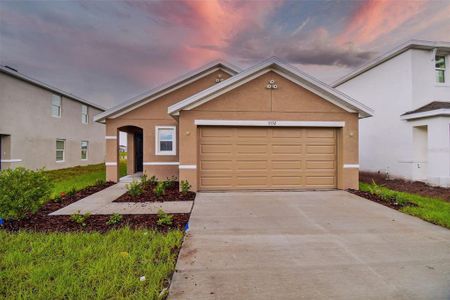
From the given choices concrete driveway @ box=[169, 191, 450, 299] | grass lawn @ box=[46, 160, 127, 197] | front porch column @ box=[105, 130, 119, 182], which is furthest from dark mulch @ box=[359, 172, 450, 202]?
grass lawn @ box=[46, 160, 127, 197]

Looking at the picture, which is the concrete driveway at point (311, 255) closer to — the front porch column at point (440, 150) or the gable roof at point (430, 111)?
the front porch column at point (440, 150)

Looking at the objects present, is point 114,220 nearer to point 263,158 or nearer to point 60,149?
point 263,158

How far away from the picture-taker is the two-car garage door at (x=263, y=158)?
9.01 meters

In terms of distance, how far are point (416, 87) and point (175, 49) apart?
13440 millimetres

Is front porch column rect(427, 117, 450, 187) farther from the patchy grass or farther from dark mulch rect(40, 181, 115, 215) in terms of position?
dark mulch rect(40, 181, 115, 215)

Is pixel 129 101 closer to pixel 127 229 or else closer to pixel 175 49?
pixel 175 49

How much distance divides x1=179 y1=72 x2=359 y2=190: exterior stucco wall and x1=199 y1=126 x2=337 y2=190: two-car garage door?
458 millimetres

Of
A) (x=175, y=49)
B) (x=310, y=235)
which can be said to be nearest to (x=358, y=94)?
(x=175, y=49)

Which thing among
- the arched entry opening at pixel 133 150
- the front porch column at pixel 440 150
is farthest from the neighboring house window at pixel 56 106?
the front porch column at pixel 440 150

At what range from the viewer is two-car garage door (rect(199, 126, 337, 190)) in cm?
901

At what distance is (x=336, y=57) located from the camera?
18250 mm

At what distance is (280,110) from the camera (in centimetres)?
902

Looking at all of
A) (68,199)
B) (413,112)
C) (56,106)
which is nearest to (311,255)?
(68,199)

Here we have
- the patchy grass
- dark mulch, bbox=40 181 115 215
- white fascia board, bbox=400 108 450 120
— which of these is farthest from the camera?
white fascia board, bbox=400 108 450 120
